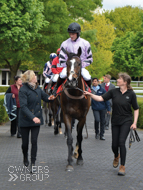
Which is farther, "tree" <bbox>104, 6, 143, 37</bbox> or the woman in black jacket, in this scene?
"tree" <bbox>104, 6, 143, 37</bbox>

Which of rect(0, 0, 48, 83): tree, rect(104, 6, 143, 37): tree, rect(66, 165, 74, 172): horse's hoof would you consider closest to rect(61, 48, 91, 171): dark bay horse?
rect(66, 165, 74, 172): horse's hoof

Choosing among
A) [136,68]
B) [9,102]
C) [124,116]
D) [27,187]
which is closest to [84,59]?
[124,116]

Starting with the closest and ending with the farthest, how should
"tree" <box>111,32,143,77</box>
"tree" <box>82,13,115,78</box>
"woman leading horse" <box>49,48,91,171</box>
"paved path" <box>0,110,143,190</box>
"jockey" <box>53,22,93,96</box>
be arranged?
1. "paved path" <box>0,110,143,190</box>
2. "woman leading horse" <box>49,48,91,171</box>
3. "jockey" <box>53,22,93,96</box>
4. "tree" <box>82,13,115,78</box>
5. "tree" <box>111,32,143,77</box>

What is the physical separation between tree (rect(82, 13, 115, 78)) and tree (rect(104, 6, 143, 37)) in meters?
14.5

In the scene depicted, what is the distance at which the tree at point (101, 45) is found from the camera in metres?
43.8

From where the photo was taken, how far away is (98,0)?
36406mm

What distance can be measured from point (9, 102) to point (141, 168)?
18.4 ft

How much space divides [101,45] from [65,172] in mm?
43011

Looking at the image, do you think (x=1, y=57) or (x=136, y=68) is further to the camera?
(x=136, y=68)

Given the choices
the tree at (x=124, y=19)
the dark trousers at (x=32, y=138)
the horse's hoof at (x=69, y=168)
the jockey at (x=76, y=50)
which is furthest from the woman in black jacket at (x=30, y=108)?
the tree at (x=124, y=19)

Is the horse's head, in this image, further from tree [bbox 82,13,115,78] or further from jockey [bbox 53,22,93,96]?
tree [bbox 82,13,115,78]

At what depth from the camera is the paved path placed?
585cm

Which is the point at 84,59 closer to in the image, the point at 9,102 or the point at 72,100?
the point at 72,100

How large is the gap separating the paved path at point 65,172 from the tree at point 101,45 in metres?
33.7
